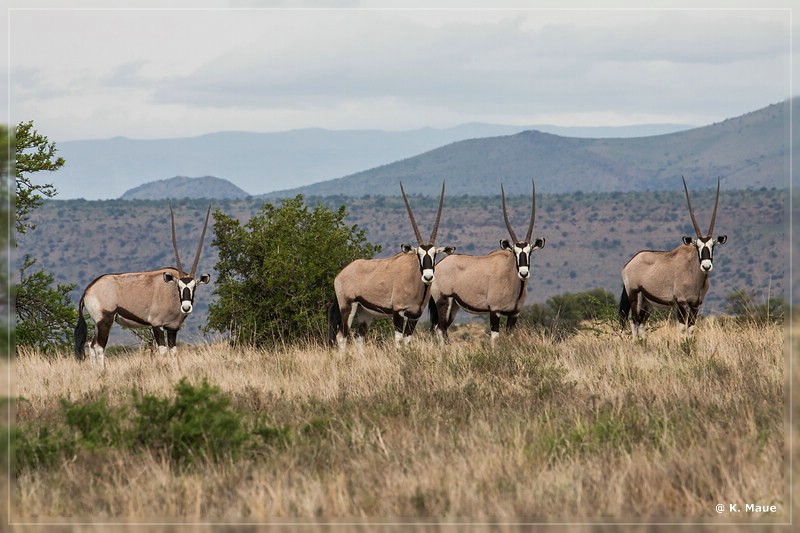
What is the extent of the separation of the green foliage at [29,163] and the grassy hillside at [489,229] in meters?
70.5

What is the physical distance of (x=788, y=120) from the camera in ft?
18.4

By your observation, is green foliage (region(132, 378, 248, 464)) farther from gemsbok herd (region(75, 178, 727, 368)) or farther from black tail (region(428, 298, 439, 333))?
black tail (region(428, 298, 439, 333))

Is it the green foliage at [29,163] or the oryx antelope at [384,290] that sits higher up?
the green foliage at [29,163]

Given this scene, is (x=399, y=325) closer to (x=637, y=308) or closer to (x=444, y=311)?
(x=444, y=311)

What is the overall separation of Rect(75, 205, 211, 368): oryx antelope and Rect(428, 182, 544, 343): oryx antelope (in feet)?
12.9

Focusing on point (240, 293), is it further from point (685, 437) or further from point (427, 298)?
point (685, 437)

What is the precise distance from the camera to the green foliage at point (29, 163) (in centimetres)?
2003

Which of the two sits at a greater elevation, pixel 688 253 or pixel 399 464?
pixel 688 253

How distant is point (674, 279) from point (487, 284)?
3.01m

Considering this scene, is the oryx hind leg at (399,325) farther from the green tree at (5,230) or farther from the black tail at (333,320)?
the green tree at (5,230)

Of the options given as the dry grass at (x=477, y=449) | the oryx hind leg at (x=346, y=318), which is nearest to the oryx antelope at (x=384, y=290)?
the oryx hind leg at (x=346, y=318)

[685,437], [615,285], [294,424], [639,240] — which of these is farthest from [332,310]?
[639,240]

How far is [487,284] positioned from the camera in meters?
16.6

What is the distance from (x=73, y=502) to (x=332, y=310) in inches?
397
